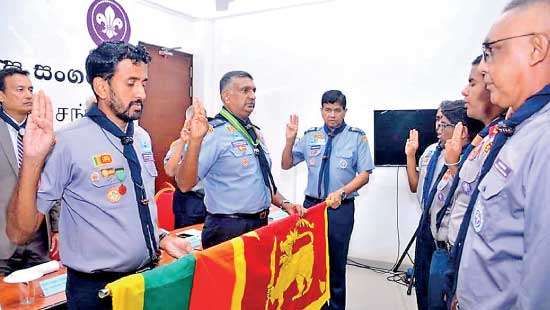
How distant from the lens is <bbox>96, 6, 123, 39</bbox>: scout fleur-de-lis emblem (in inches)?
153

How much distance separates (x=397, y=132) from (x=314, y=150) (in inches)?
40.8

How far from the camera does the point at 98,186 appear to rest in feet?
4.95

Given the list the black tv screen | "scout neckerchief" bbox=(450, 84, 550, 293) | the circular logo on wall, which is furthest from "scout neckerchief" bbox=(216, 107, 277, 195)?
the circular logo on wall

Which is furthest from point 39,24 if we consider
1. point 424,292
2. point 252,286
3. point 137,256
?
point 424,292

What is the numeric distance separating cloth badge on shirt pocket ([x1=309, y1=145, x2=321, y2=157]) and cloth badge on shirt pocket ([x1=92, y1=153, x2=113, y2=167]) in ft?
6.48

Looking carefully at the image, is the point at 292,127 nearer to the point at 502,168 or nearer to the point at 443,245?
the point at 443,245

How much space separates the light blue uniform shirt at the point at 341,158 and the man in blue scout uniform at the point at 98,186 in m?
1.66

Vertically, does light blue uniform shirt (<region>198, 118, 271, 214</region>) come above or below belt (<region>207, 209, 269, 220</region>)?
above

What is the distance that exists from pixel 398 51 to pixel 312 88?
1002mm

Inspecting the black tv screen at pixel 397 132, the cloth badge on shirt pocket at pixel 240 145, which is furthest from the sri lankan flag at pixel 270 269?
the black tv screen at pixel 397 132

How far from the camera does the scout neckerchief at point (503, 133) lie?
3.37 feet

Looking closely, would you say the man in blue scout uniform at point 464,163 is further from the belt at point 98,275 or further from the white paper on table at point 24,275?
the white paper on table at point 24,275

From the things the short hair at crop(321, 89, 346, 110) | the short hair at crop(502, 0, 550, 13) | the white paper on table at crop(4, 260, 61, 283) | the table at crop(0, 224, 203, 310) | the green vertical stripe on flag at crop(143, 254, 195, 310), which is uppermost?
the short hair at crop(502, 0, 550, 13)

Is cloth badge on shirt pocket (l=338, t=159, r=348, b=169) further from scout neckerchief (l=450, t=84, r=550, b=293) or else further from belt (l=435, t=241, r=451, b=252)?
scout neckerchief (l=450, t=84, r=550, b=293)
